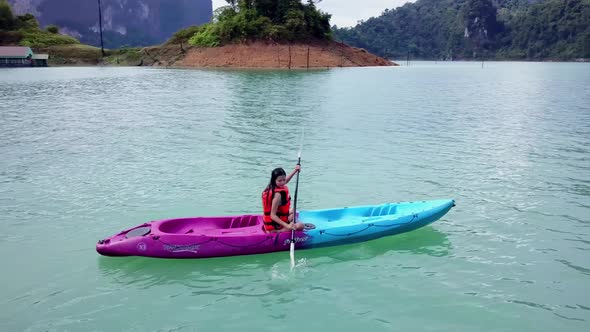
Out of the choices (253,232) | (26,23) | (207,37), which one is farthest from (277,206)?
(26,23)

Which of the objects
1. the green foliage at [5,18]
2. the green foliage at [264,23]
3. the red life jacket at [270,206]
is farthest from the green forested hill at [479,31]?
the red life jacket at [270,206]

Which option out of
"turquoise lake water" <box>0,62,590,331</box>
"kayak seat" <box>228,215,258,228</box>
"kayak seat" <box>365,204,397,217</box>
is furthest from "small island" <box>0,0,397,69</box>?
"kayak seat" <box>228,215,258,228</box>

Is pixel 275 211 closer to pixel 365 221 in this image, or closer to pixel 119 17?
pixel 365 221

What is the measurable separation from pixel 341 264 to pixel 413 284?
126 cm

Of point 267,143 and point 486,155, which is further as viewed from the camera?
point 267,143

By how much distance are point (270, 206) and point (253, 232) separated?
1.93 feet

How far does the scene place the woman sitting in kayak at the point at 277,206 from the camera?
26.1 ft

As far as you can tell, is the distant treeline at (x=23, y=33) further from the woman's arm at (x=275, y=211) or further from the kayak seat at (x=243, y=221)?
the woman's arm at (x=275, y=211)

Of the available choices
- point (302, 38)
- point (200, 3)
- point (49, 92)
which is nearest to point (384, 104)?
point (49, 92)

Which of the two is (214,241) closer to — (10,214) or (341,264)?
(341,264)

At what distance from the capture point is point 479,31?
477 ft

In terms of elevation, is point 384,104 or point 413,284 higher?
point 384,104

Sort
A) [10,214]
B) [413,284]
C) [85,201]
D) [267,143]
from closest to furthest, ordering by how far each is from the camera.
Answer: [413,284], [10,214], [85,201], [267,143]

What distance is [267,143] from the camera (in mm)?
17156
